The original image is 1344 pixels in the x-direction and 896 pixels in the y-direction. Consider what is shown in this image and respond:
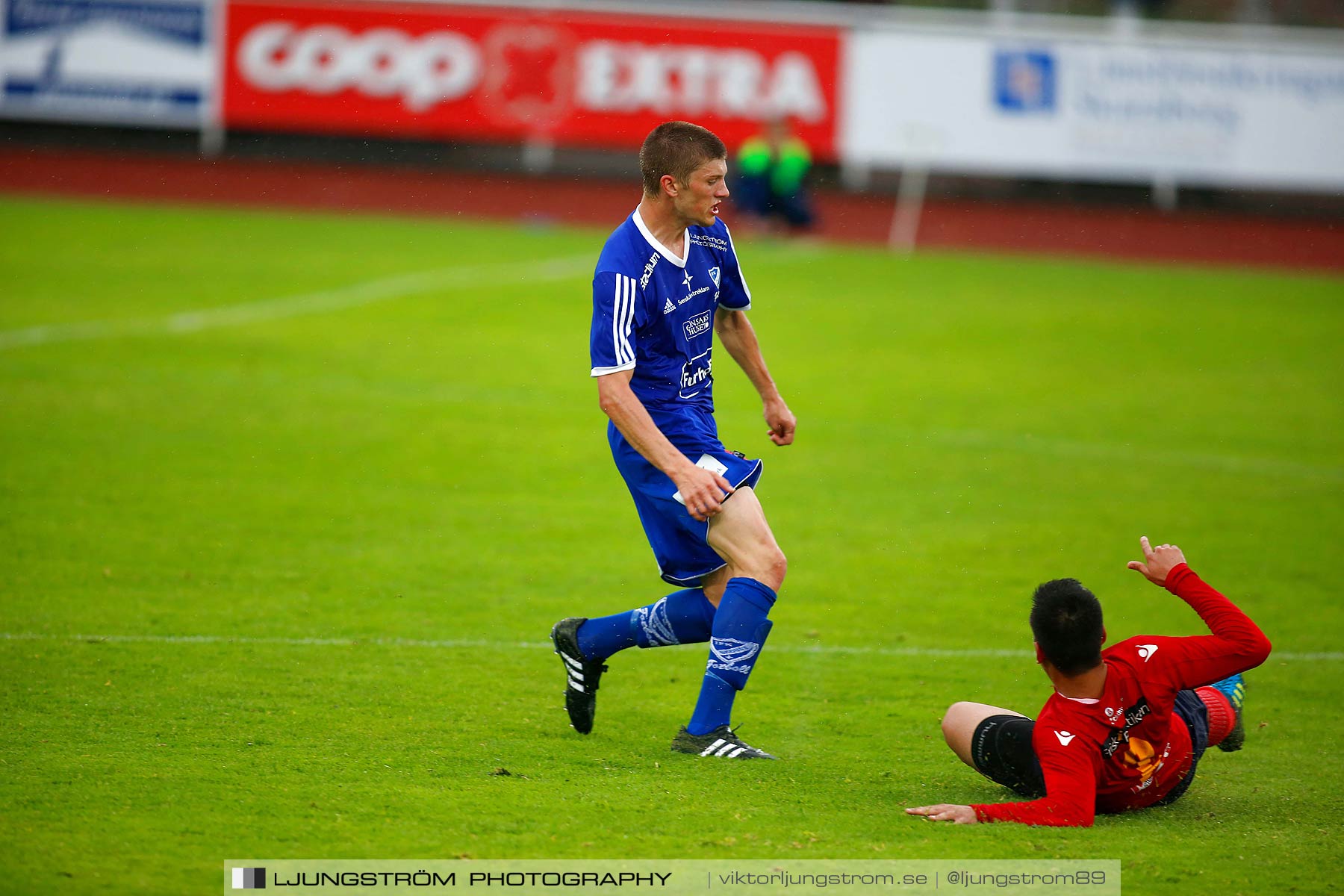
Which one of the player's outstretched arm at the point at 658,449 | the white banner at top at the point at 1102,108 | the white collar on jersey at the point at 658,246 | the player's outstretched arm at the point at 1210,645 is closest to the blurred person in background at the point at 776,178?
the white banner at top at the point at 1102,108

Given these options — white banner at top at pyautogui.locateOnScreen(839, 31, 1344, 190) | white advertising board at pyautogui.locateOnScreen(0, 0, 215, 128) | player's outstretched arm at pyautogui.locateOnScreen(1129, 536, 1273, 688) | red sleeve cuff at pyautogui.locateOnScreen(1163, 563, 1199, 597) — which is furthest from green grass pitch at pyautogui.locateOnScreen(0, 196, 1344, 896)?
white advertising board at pyautogui.locateOnScreen(0, 0, 215, 128)

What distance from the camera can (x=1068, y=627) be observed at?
161 inches

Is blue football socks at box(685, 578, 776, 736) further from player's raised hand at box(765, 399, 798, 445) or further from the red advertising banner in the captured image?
the red advertising banner

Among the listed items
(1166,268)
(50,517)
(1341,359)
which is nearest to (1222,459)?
(1341,359)

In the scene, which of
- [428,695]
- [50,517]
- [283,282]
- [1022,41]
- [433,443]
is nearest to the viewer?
[428,695]

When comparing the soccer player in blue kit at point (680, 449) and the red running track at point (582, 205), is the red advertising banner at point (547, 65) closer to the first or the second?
the red running track at point (582, 205)

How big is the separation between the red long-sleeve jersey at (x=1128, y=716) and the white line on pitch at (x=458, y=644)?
6.81 ft

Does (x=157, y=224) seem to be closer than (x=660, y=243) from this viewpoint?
No

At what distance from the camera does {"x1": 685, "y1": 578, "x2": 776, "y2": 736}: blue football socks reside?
15.8ft

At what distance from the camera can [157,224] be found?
71.2 feet

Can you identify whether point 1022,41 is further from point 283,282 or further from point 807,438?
point 807,438

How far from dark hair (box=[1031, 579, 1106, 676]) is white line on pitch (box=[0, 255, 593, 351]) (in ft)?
36.7

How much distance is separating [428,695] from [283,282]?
12522 mm

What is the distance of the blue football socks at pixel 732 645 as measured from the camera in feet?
15.8
